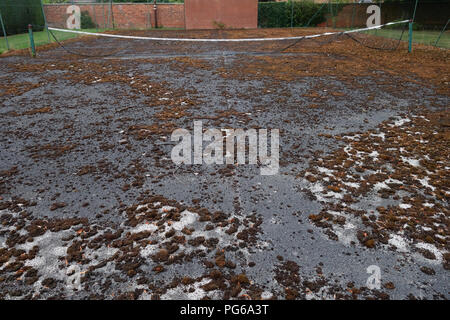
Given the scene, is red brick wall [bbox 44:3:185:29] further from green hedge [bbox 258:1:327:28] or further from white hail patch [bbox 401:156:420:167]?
white hail patch [bbox 401:156:420:167]

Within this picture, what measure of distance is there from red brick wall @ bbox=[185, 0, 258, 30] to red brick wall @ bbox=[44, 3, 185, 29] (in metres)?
2.66

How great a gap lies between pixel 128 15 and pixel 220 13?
26.3 ft

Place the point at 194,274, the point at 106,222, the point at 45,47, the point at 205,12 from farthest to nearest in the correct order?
the point at 205,12
the point at 45,47
the point at 106,222
the point at 194,274

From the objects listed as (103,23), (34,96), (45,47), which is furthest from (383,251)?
(103,23)

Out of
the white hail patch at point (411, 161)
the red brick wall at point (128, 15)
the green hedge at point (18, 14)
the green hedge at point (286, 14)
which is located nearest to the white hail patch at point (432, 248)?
the white hail patch at point (411, 161)

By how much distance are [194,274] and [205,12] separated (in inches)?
938

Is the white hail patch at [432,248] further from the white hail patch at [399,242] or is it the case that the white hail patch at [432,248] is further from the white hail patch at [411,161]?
the white hail patch at [411,161]

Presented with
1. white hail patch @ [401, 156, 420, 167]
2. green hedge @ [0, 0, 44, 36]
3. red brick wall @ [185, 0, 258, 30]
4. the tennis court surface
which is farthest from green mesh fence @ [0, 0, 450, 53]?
white hail patch @ [401, 156, 420, 167]

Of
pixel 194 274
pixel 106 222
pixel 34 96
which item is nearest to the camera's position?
pixel 194 274

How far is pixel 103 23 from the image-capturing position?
25.9 m

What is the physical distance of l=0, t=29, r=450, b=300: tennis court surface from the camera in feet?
6.98

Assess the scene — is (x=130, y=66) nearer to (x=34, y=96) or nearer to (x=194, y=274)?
(x=34, y=96)

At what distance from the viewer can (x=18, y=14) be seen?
759 inches

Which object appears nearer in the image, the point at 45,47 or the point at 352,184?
the point at 352,184
